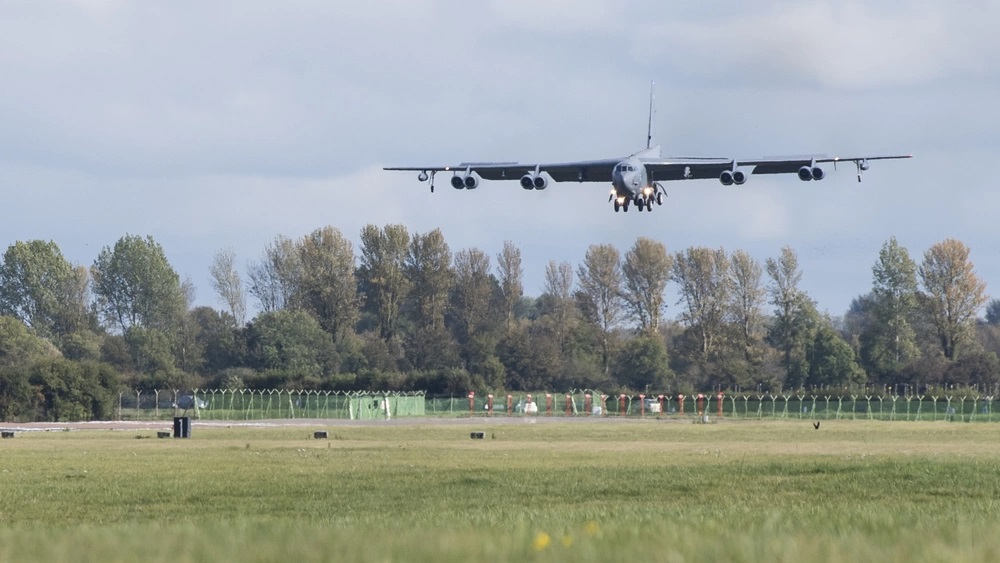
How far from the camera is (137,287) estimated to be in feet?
454

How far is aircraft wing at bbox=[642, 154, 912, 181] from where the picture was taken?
60116 millimetres

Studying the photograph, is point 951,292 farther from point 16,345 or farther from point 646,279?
point 16,345

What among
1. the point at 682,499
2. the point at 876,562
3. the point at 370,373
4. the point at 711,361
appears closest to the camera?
the point at 876,562

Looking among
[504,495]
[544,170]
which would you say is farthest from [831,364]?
[504,495]

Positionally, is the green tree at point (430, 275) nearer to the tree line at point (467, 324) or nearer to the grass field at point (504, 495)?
the tree line at point (467, 324)

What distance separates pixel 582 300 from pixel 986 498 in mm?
117730

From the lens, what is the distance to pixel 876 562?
7297 millimetres

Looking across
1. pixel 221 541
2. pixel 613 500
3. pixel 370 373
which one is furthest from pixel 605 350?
pixel 221 541

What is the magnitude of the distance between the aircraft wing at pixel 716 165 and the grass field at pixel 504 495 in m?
11.5

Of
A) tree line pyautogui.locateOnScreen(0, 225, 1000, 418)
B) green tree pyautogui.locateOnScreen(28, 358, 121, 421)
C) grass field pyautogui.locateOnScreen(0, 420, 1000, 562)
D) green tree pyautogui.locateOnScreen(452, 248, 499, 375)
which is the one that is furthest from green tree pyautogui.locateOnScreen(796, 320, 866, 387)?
green tree pyautogui.locateOnScreen(28, 358, 121, 421)

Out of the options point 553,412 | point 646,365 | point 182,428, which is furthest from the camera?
point 646,365

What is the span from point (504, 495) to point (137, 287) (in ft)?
392

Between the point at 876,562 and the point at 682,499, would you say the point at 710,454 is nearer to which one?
the point at 682,499

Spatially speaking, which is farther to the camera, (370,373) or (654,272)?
(654,272)
